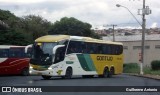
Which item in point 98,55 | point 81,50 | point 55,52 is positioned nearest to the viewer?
point 55,52

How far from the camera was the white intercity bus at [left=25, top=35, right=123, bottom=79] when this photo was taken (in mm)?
32219

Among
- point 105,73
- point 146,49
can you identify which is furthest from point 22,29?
point 146,49

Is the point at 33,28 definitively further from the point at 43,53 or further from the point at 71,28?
the point at 43,53

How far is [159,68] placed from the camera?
53.4 m

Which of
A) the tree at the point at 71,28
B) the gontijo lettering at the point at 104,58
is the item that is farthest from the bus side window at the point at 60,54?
the tree at the point at 71,28

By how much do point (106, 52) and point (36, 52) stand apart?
8335 millimetres

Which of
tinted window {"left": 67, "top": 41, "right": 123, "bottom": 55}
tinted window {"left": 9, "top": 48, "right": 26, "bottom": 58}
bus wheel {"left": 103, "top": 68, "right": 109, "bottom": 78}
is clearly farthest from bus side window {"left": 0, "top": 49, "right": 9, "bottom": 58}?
bus wheel {"left": 103, "top": 68, "right": 109, "bottom": 78}

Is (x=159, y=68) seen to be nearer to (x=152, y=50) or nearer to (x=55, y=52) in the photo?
(x=55, y=52)

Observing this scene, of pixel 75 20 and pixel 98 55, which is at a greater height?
pixel 75 20

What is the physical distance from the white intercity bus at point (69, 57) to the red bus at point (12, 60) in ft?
25.3

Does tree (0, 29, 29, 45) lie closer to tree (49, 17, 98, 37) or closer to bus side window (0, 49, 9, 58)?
bus side window (0, 49, 9, 58)

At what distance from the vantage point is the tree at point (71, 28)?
82250 mm

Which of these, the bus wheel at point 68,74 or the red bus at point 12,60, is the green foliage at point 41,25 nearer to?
the red bus at point 12,60

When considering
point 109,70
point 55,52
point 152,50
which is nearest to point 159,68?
point 109,70
